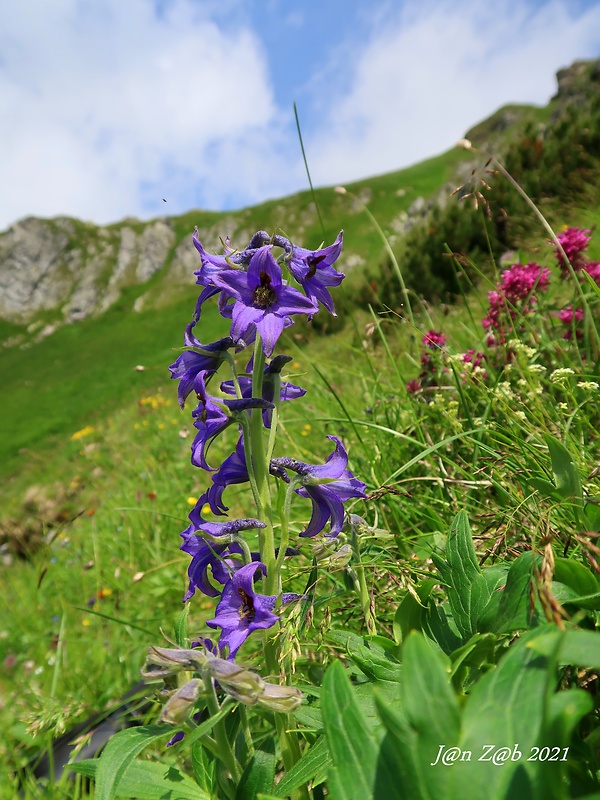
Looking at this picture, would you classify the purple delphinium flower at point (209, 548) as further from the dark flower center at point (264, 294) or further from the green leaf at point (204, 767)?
the dark flower center at point (264, 294)

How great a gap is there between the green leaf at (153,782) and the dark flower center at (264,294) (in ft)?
4.82

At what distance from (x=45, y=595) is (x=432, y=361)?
559 centimetres

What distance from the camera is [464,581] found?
1518mm

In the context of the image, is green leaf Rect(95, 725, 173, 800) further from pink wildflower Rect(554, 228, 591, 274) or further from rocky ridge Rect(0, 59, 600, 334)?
rocky ridge Rect(0, 59, 600, 334)

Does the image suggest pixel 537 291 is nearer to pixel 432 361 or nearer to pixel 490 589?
pixel 432 361

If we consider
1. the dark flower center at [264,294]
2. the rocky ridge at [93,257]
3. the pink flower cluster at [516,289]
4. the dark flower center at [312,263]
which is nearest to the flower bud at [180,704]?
the dark flower center at [264,294]

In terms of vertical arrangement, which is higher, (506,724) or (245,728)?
(506,724)

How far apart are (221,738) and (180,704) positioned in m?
0.27

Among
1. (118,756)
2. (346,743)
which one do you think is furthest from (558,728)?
(118,756)

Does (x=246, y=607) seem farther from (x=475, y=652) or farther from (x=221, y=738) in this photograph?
(x=475, y=652)

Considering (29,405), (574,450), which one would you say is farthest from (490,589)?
(29,405)

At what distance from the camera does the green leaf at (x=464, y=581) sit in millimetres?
1478

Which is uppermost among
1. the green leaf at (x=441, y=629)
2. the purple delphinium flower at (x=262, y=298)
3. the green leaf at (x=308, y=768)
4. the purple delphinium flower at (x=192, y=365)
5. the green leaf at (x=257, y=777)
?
the purple delphinium flower at (x=262, y=298)

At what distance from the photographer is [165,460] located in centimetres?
762
